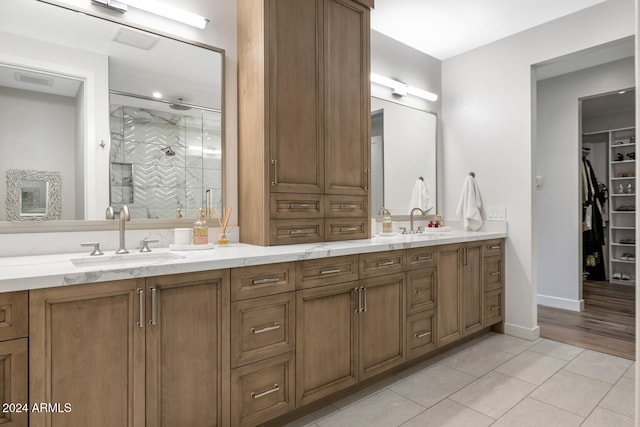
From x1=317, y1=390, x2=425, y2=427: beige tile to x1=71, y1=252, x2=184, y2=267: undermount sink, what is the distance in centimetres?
121

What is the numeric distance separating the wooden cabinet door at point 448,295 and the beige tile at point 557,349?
0.73 m

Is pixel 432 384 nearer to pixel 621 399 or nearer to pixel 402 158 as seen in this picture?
pixel 621 399

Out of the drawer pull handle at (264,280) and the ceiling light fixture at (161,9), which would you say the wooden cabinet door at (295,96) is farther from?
the drawer pull handle at (264,280)

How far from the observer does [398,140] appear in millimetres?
3381

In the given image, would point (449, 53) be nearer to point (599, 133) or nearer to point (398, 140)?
point (398, 140)

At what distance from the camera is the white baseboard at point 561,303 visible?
394cm

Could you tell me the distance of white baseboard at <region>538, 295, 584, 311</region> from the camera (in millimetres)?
3941

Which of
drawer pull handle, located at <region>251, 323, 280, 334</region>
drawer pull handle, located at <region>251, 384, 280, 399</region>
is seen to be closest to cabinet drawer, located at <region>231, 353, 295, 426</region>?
drawer pull handle, located at <region>251, 384, 280, 399</region>

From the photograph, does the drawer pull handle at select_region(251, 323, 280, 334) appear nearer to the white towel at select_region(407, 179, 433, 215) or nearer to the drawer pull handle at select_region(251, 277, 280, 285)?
the drawer pull handle at select_region(251, 277, 280, 285)

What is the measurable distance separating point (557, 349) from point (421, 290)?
4.70 ft

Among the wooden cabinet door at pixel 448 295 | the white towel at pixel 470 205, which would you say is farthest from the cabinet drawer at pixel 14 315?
the white towel at pixel 470 205

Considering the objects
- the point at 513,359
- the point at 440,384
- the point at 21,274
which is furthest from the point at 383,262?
the point at 21,274

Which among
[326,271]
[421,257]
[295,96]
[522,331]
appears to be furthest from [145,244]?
[522,331]

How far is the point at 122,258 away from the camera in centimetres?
171
